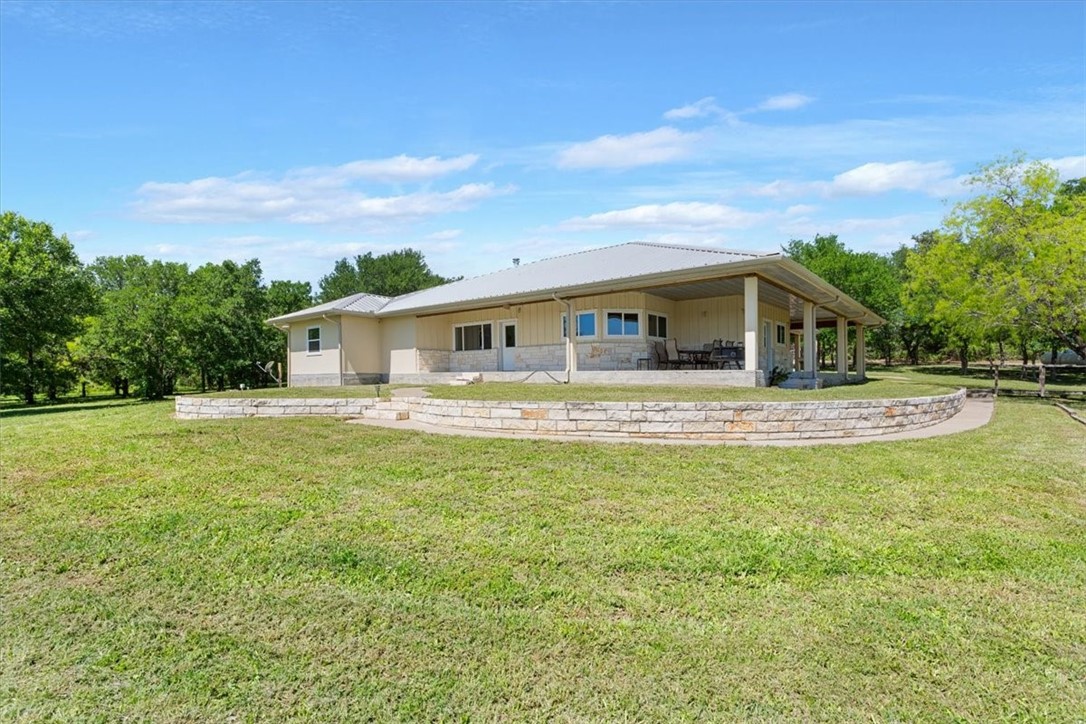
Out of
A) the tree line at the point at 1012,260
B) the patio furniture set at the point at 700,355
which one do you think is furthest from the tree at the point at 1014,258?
the patio furniture set at the point at 700,355

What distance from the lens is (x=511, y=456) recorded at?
20.8 ft

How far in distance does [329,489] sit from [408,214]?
2334cm

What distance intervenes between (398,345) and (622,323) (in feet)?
26.8

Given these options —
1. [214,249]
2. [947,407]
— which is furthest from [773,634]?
[214,249]

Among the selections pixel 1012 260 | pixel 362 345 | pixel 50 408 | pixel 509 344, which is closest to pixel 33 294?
pixel 50 408

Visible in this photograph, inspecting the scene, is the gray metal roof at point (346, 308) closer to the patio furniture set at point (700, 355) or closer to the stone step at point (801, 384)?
the patio furniture set at point (700, 355)

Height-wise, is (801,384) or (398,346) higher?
(398,346)

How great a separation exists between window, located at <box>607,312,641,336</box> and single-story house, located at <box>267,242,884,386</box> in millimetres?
27

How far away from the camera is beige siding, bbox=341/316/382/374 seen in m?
18.9

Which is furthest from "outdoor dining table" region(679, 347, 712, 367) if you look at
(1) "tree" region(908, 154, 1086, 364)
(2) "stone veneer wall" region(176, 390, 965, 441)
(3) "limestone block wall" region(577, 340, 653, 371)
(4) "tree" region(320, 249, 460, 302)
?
(4) "tree" region(320, 249, 460, 302)

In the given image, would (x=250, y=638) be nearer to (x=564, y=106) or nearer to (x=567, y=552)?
(x=567, y=552)

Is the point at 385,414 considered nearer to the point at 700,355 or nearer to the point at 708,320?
the point at 700,355

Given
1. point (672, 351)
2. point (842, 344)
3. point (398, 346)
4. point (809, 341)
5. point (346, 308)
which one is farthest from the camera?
point (842, 344)

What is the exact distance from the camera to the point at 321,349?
19.3 meters
